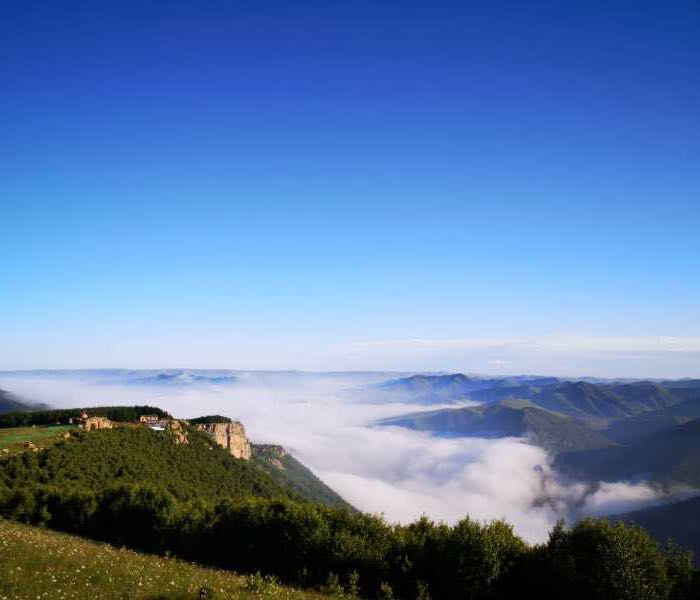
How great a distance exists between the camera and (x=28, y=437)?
8812 cm

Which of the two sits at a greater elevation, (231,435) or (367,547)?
(367,547)

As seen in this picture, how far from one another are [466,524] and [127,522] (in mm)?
34838

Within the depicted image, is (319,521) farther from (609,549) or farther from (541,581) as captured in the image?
(609,549)

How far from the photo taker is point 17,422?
12294 cm

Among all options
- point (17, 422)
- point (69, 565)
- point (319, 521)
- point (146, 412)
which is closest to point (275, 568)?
point (319, 521)

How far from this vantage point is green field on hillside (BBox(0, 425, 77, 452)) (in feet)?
262

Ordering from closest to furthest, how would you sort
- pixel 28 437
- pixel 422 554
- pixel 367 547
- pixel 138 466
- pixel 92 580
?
pixel 92 580
pixel 422 554
pixel 367 547
pixel 28 437
pixel 138 466

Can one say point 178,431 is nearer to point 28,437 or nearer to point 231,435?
point 28,437

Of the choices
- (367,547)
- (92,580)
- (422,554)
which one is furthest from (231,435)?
(92,580)

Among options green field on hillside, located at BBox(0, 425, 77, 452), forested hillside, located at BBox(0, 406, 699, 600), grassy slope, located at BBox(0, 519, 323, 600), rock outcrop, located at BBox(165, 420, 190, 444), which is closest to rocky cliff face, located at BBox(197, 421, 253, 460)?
rock outcrop, located at BBox(165, 420, 190, 444)

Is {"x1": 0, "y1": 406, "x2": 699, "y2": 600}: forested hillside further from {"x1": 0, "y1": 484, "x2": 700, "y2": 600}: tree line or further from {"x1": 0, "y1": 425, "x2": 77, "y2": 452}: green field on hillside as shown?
{"x1": 0, "y1": 425, "x2": 77, "y2": 452}: green field on hillside

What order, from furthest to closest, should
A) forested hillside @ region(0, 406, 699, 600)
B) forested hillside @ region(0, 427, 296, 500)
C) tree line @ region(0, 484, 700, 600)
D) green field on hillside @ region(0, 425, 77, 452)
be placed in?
1. green field on hillside @ region(0, 425, 77, 452)
2. forested hillside @ region(0, 427, 296, 500)
3. forested hillside @ region(0, 406, 699, 600)
4. tree line @ region(0, 484, 700, 600)

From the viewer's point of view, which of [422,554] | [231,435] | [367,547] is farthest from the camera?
[231,435]

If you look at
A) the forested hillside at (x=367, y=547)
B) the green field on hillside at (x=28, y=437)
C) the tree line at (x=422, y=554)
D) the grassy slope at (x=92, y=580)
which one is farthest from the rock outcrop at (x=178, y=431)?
the grassy slope at (x=92, y=580)
